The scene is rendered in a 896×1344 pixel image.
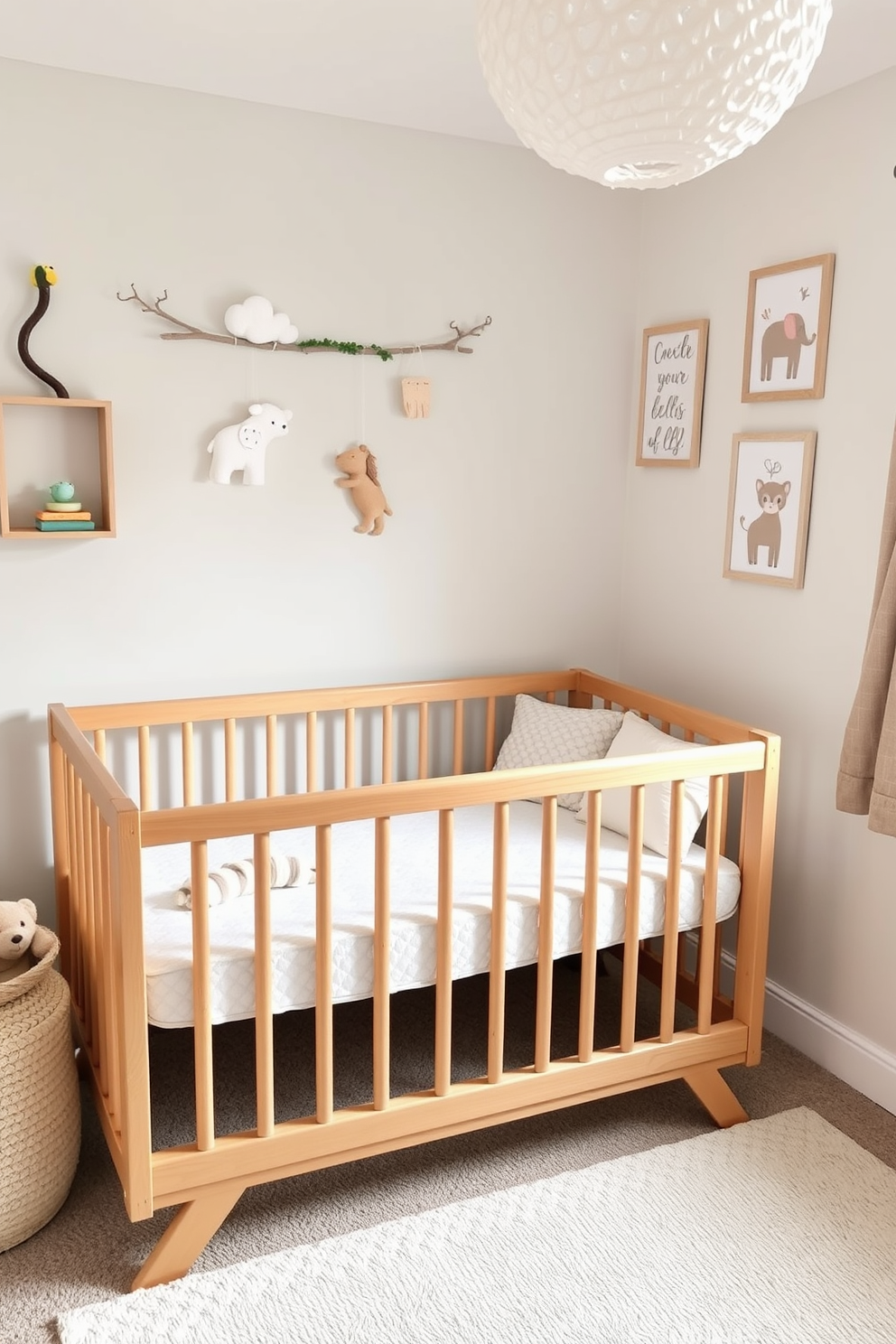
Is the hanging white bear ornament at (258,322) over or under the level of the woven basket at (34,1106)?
over

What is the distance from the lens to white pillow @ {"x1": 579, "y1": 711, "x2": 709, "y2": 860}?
7.79ft

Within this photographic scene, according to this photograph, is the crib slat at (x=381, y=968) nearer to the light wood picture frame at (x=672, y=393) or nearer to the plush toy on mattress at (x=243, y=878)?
the plush toy on mattress at (x=243, y=878)

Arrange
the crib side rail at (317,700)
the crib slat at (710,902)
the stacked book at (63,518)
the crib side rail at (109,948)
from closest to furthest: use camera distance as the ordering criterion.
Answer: the crib side rail at (109,948) → the crib slat at (710,902) → the stacked book at (63,518) → the crib side rail at (317,700)

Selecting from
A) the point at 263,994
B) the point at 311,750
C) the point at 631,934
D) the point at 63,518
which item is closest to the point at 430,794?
the point at 263,994

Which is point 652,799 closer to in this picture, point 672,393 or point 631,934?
point 631,934

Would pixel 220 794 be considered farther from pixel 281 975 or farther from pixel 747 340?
pixel 747 340

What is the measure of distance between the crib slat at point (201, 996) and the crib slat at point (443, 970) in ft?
1.39

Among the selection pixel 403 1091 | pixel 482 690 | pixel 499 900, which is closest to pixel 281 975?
pixel 499 900

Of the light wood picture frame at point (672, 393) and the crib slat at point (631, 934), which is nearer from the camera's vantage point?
the crib slat at point (631, 934)

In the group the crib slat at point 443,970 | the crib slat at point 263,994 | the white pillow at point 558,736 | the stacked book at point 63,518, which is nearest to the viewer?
the crib slat at point 263,994

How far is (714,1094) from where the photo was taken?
2305 mm

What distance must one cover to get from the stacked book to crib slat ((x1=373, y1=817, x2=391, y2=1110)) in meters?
1.01

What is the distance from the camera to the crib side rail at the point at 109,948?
1.70m

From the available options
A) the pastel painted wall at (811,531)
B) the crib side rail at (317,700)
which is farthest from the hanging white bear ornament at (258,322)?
the pastel painted wall at (811,531)
